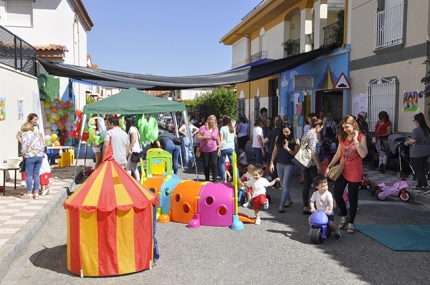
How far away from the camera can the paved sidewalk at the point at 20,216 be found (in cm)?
602

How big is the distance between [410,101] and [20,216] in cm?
1013

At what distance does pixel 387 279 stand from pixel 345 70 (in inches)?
491

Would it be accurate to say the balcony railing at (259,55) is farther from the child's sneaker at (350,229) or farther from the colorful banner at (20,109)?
the child's sneaker at (350,229)

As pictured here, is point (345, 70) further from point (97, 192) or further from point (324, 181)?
point (97, 192)

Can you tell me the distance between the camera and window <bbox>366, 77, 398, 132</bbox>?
1369cm

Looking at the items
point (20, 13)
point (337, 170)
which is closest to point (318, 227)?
point (337, 170)

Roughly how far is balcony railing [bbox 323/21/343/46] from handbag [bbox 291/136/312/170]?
32.6ft

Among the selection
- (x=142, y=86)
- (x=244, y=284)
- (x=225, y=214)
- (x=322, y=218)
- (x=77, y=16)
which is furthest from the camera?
(x=77, y=16)

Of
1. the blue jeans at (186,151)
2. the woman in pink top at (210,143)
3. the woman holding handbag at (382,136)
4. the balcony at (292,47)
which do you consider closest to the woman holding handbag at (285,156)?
the woman in pink top at (210,143)

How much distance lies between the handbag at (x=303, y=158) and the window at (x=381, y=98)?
6435mm

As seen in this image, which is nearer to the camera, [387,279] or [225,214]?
[387,279]

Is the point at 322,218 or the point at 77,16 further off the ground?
the point at 77,16

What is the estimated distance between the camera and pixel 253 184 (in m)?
8.20

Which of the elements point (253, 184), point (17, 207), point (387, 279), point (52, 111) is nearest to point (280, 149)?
point (253, 184)
